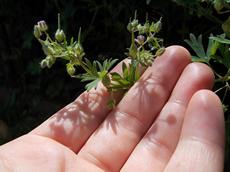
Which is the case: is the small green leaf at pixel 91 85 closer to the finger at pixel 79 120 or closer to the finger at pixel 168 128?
the finger at pixel 79 120

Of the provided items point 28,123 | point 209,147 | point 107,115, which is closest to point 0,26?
point 28,123

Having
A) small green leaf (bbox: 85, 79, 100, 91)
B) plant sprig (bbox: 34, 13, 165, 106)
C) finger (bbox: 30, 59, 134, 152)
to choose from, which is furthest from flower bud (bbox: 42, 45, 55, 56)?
finger (bbox: 30, 59, 134, 152)

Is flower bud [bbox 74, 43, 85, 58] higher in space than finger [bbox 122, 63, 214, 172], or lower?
higher

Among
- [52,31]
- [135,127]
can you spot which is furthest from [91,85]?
[52,31]

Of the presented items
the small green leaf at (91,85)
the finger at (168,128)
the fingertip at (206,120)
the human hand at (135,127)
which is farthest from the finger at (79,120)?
the fingertip at (206,120)

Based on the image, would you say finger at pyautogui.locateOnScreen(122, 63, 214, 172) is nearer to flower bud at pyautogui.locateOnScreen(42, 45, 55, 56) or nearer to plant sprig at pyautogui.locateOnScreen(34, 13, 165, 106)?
plant sprig at pyautogui.locateOnScreen(34, 13, 165, 106)

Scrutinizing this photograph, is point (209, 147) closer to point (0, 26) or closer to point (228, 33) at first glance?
point (228, 33)
